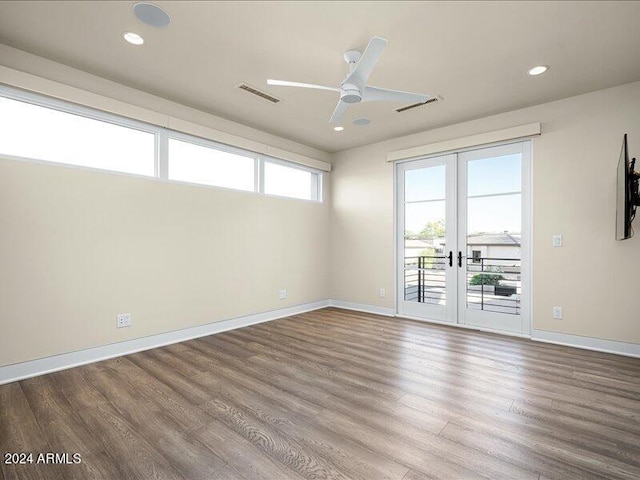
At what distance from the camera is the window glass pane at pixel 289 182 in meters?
5.02

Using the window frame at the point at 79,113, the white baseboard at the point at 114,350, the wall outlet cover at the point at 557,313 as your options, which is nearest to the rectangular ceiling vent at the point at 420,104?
the wall outlet cover at the point at 557,313

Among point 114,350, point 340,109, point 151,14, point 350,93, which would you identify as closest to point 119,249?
point 114,350

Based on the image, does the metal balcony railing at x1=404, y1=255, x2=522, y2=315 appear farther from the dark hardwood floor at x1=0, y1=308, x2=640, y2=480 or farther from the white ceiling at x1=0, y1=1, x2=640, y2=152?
the white ceiling at x1=0, y1=1, x2=640, y2=152

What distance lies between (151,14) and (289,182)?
3179 millimetres

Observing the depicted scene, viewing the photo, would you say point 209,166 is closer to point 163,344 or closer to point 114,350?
point 163,344

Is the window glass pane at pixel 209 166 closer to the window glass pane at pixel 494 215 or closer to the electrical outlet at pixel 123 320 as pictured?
the electrical outlet at pixel 123 320

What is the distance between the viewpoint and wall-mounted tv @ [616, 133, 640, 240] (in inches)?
106

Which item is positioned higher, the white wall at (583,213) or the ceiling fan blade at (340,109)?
the ceiling fan blade at (340,109)

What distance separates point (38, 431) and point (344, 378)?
2092 millimetres

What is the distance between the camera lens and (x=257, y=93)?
362cm

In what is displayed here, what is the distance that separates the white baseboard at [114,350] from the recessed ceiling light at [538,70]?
431cm

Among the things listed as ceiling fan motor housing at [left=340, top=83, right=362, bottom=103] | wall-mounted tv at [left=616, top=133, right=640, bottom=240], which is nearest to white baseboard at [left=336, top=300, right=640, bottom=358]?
wall-mounted tv at [left=616, top=133, right=640, bottom=240]

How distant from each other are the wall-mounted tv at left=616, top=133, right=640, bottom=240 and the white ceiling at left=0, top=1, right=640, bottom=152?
0.92 m

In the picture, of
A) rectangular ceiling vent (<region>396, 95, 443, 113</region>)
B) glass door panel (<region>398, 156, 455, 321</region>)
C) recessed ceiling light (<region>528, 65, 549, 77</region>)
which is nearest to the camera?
recessed ceiling light (<region>528, 65, 549, 77</region>)
